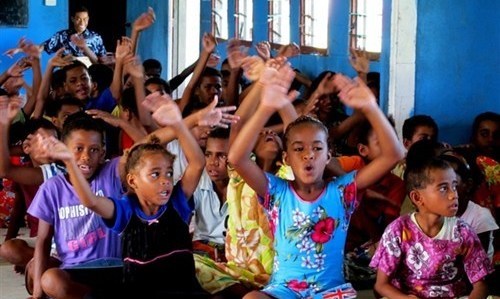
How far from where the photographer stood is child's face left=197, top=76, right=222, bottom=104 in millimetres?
6117

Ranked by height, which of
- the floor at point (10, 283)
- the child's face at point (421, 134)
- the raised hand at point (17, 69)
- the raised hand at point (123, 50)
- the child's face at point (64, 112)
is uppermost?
the raised hand at point (123, 50)

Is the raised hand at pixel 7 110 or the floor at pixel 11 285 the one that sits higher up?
the raised hand at pixel 7 110

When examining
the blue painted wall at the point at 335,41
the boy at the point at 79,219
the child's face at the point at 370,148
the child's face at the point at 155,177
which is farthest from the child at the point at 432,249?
the blue painted wall at the point at 335,41

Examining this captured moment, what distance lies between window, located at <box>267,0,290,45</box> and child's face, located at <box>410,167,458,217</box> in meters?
5.06

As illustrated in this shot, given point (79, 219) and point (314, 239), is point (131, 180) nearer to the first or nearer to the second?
point (79, 219)

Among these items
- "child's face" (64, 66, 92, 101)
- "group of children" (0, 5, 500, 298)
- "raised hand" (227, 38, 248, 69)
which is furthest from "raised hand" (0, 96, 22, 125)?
"child's face" (64, 66, 92, 101)

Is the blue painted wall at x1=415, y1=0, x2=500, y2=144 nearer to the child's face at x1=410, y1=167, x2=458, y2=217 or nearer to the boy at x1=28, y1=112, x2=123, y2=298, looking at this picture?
the child's face at x1=410, y1=167, x2=458, y2=217

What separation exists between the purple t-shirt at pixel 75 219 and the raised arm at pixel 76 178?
25 cm

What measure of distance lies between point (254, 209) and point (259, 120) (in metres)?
0.66

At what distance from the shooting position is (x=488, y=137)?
17.4 ft

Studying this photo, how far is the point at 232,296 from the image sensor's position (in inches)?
155

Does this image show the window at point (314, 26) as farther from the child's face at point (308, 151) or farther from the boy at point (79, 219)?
the child's face at point (308, 151)

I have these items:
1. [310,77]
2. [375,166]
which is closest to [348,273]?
[375,166]

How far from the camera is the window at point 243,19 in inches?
402
